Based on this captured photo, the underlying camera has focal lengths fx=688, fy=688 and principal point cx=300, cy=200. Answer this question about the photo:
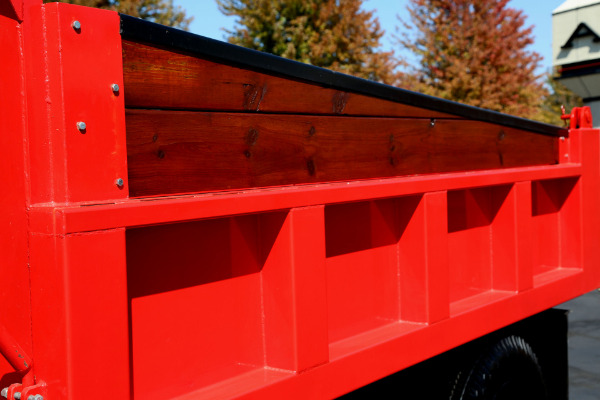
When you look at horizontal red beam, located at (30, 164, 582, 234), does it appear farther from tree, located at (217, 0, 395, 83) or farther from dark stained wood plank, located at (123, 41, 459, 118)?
tree, located at (217, 0, 395, 83)

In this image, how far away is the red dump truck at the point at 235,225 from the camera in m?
1.26

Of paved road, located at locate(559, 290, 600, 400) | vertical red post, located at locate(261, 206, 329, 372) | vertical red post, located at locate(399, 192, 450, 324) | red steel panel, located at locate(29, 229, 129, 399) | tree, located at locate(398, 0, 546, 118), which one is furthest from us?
tree, located at locate(398, 0, 546, 118)

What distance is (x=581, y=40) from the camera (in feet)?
30.2

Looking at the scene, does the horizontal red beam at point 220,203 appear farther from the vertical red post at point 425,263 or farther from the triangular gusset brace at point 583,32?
the triangular gusset brace at point 583,32

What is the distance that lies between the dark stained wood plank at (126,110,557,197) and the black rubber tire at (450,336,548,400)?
74 cm

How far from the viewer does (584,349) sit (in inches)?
239

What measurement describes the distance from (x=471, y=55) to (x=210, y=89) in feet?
73.4

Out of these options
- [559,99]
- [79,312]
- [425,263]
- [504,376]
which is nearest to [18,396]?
[79,312]

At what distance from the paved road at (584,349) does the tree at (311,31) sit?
42.2 ft

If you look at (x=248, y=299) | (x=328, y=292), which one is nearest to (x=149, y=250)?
(x=248, y=299)

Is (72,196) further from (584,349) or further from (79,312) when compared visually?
(584,349)

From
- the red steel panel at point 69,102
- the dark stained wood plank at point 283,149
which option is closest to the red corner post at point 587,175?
the dark stained wood plank at point 283,149

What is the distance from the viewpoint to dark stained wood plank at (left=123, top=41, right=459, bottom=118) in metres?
1.42

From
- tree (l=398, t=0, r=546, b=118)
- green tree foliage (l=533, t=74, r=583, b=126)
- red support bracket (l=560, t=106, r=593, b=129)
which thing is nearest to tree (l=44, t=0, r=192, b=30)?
tree (l=398, t=0, r=546, b=118)
